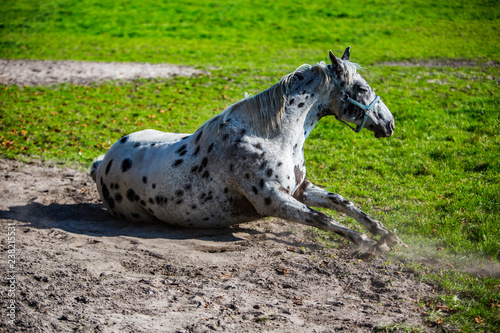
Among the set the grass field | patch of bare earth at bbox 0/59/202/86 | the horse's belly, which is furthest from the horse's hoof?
patch of bare earth at bbox 0/59/202/86

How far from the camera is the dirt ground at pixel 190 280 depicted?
4109 millimetres

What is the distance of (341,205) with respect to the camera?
6.18 meters

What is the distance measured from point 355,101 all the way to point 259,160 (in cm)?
152

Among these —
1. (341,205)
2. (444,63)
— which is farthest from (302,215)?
(444,63)

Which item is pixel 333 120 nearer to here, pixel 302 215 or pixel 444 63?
pixel 302 215

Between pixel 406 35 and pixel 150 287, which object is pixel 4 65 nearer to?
pixel 150 287

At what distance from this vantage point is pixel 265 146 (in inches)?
232

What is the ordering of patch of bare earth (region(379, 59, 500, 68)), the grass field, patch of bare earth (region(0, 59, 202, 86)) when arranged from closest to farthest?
the grass field < patch of bare earth (region(0, 59, 202, 86)) < patch of bare earth (region(379, 59, 500, 68))

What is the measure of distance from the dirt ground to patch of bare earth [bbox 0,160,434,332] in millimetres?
12

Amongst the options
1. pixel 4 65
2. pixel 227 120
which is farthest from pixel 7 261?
pixel 4 65

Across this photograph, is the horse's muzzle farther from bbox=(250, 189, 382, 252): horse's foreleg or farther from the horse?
bbox=(250, 189, 382, 252): horse's foreleg

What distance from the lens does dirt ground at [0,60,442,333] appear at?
4.11m

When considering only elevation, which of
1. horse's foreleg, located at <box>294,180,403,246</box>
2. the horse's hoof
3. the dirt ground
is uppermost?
horse's foreleg, located at <box>294,180,403,246</box>

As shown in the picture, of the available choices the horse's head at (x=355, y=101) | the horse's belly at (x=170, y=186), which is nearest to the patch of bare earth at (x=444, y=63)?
the horse's head at (x=355, y=101)
